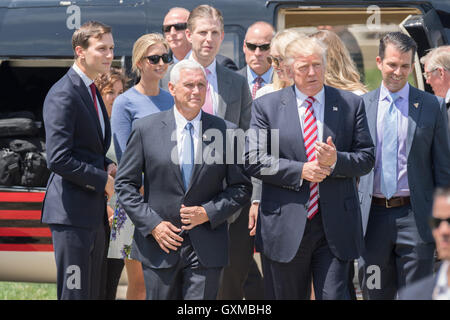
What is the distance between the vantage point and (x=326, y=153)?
427 centimetres

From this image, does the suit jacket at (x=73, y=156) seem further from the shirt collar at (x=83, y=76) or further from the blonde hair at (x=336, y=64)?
the blonde hair at (x=336, y=64)

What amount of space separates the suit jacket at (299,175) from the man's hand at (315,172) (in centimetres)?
3

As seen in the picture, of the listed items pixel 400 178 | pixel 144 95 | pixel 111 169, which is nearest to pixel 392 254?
Answer: pixel 400 178

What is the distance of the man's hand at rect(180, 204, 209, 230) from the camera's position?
171 inches

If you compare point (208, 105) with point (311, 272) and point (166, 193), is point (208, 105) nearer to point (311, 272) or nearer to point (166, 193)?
point (166, 193)

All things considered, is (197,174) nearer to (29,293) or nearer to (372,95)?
(372,95)

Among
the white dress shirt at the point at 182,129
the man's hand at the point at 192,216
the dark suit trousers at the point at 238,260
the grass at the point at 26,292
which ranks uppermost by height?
the white dress shirt at the point at 182,129

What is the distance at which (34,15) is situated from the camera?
6578 millimetres

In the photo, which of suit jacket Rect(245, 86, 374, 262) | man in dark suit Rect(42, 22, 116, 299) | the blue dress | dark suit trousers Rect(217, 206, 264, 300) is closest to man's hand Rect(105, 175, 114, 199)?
man in dark suit Rect(42, 22, 116, 299)

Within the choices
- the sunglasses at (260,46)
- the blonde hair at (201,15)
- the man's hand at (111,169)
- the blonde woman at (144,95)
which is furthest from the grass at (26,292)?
the blonde hair at (201,15)

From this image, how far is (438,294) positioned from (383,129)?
7.76 feet

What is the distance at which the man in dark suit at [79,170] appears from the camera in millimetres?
4617

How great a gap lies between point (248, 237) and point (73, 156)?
1.51m

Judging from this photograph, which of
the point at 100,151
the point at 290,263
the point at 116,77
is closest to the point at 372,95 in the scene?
the point at 290,263
